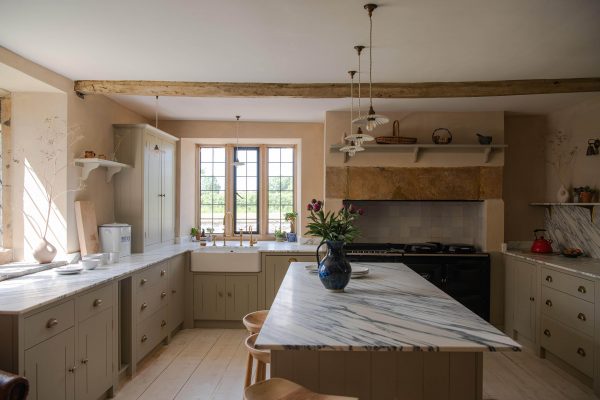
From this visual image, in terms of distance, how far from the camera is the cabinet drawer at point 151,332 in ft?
11.7

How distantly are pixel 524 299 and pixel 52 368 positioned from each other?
413cm

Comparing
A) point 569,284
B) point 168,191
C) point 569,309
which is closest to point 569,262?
point 569,284

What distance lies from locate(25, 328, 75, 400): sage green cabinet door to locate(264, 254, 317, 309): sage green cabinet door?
2.43 metres

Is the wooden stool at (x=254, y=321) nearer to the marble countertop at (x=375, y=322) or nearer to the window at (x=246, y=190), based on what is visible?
the marble countertop at (x=375, y=322)

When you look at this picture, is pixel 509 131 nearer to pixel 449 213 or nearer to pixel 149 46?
pixel 449 213

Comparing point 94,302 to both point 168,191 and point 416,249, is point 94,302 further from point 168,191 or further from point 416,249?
point 416,249

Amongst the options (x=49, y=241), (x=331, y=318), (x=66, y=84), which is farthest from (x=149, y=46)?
(x=331, y=318)

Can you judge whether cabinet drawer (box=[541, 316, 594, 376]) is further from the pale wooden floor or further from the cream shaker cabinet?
the cream shaker cabinet

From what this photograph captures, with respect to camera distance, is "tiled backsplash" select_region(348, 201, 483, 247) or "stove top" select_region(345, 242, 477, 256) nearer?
"stove top" select_region(345, 242, 477, 256)

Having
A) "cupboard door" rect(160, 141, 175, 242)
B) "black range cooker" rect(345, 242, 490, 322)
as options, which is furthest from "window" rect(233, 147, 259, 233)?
"black range cooker" rect(345, 242, 490, 322)

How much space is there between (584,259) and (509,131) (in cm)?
179

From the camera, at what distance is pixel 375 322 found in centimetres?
191

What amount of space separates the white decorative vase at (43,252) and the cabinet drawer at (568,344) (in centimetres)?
427

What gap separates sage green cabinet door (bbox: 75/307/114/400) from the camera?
2652 mm
